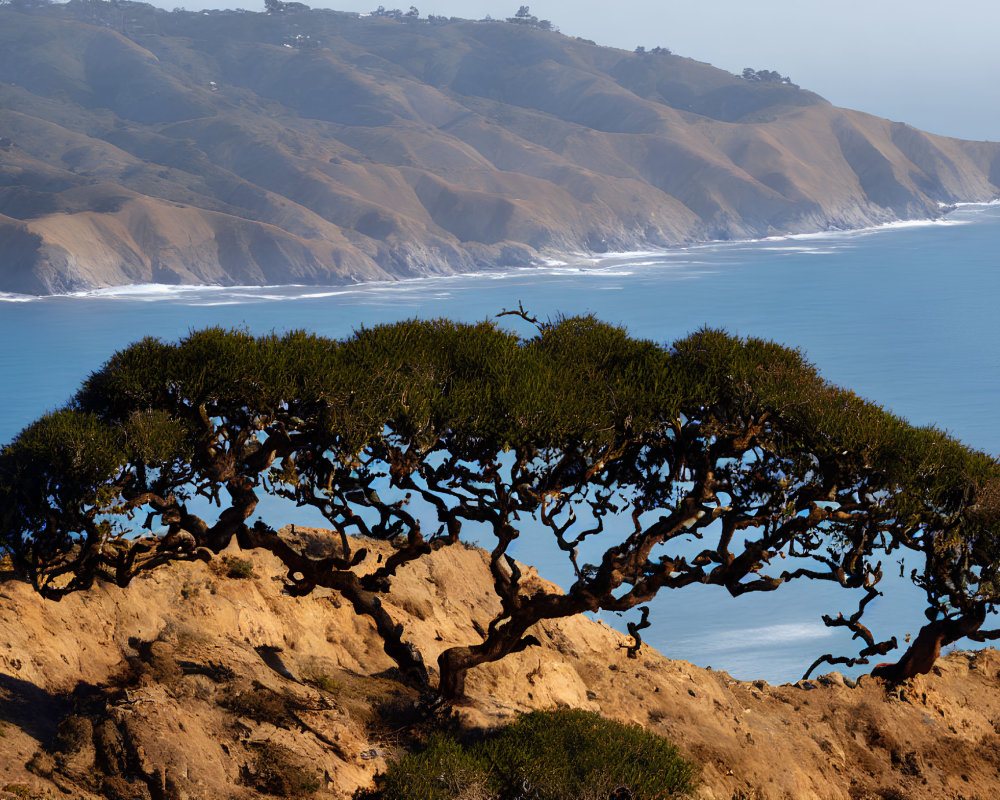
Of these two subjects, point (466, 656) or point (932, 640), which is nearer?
point (932, 640)

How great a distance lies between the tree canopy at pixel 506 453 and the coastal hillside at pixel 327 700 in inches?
A: 96.9

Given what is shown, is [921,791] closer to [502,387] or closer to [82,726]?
[502,387]

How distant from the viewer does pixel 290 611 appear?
80.3 ft

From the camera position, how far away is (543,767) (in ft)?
58.6

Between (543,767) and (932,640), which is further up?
(932,640)

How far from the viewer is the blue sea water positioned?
67750 millimetres

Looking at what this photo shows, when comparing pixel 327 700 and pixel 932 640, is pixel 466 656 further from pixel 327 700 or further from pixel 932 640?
pixel 932 640

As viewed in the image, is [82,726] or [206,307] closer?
[82,726]

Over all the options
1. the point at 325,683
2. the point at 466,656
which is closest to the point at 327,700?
the point at 325,683

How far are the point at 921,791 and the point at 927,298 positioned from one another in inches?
6873

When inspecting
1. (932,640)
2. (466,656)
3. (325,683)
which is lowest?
(325,683)

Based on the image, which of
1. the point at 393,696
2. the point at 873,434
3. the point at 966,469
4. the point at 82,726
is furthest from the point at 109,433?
the point at 966,469

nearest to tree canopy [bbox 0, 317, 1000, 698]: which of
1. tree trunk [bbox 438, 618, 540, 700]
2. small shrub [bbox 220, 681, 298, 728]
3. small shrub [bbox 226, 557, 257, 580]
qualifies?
tree trunk [bbox 438, 618, 540, 700]

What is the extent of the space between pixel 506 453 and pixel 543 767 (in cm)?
613
